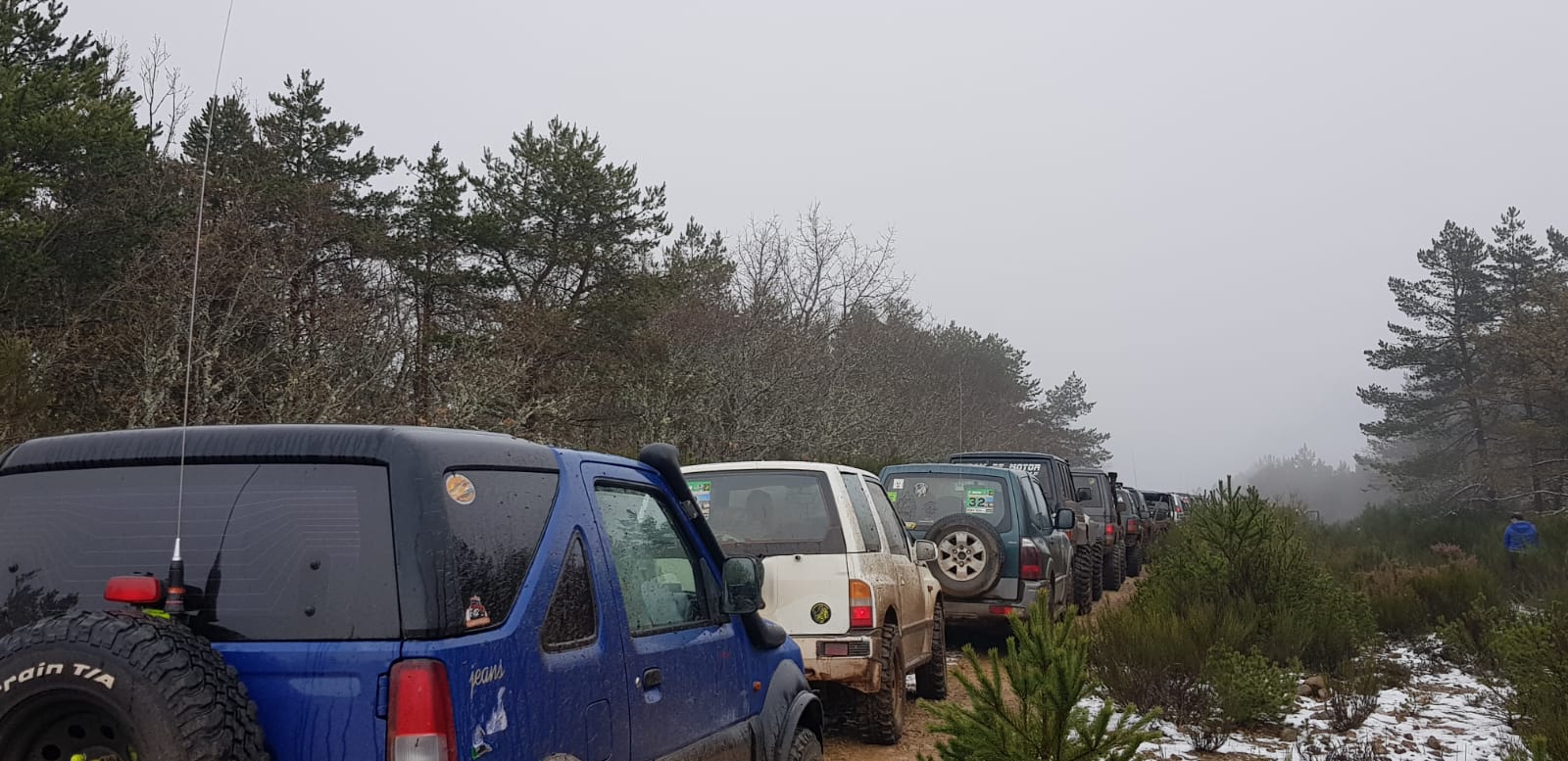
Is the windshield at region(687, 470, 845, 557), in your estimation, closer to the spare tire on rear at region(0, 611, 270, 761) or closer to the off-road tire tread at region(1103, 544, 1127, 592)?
the spare tire on rear at region(0, 611, 270, 761)

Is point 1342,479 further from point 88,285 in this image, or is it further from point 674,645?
point 674,645

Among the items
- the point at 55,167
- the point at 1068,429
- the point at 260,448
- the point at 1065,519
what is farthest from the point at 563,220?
the point at 1068,429

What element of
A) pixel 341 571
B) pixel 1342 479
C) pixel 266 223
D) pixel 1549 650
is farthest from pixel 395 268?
pixel 1342 479

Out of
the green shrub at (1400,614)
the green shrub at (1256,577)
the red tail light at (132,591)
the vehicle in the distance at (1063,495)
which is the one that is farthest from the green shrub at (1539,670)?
the vehicle in the distance at (1063,495)

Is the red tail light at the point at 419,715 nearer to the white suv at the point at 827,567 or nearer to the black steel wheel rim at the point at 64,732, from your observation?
the black steel wheel rim at the point at 64,732

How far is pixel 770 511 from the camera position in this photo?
24.7 ft

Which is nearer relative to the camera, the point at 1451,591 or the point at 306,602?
the point at 306,602

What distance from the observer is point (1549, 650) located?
320 inches

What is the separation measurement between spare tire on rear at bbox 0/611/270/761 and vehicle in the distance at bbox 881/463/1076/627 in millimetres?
8710

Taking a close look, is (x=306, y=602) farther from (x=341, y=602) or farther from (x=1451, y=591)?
(x=1451, y=591)

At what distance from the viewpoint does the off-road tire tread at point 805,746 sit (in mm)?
4609

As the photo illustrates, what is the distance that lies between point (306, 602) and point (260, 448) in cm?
40

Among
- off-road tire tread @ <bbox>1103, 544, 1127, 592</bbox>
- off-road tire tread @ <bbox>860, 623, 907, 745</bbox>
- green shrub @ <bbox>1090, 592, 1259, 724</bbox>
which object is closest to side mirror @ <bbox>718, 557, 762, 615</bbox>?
off-road tire tread @ <bbox>860, 623, 907, 745</bbox>

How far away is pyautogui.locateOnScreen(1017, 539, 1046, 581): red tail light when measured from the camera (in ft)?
37.1
